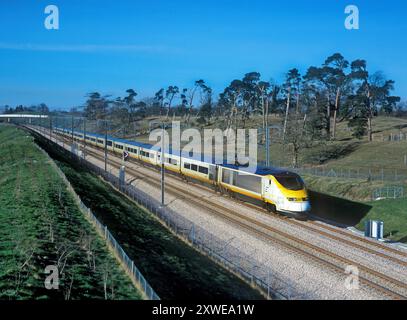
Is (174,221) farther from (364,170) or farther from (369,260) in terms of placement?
(364,170)

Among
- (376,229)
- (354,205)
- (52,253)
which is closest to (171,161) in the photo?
(354,205)

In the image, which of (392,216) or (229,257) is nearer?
(229,257)

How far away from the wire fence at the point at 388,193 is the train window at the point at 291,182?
9.28 m

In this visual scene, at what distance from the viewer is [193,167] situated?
1704 inches

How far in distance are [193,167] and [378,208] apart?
58.0ft

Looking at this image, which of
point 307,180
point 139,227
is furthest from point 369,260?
point 307,180

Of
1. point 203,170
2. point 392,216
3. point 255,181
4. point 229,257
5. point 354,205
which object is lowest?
point 229,257

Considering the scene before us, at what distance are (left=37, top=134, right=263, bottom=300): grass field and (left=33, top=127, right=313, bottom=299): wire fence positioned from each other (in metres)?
0.42

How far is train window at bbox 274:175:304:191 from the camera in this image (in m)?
27.5

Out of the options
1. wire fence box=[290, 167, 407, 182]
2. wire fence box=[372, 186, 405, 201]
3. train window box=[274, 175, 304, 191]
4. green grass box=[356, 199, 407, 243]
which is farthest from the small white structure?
wire fence box=[290, 167, 407, 182]

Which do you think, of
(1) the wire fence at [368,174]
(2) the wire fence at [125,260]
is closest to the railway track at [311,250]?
(2) the wire fence at [125,260]

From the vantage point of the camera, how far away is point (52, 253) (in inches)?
725

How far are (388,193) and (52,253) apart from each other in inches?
990

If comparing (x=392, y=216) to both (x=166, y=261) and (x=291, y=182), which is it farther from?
(x=166, y=261)
